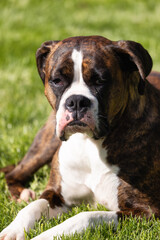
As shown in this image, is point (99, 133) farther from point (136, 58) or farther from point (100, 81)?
point (136, 58)

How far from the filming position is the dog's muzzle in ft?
9.70

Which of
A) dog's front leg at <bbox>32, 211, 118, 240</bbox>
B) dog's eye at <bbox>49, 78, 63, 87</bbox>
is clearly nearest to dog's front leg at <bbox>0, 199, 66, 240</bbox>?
dog's front leg at <bbox>32, 211, 118, 240</bbox>

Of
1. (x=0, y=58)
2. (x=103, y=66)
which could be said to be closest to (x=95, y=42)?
(x=103, y=66)

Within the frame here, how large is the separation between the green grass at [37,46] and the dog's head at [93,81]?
0.70m

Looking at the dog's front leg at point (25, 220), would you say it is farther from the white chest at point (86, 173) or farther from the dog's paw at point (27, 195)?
the dog's paw at point (27, 195)

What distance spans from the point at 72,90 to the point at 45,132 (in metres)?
1.18

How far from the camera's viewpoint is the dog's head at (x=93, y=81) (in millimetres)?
2994

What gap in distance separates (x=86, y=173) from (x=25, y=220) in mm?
583

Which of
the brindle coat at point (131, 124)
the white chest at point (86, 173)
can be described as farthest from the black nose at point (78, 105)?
the white chest at point (86, 173)

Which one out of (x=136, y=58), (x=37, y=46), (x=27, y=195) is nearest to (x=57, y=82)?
(x=136, y=58)

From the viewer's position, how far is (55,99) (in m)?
3.25

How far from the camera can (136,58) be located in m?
3.03

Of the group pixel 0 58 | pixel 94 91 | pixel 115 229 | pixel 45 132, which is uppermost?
pixel 0 58

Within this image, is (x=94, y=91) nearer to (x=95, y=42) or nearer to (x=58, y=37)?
(x=95, y=42)
